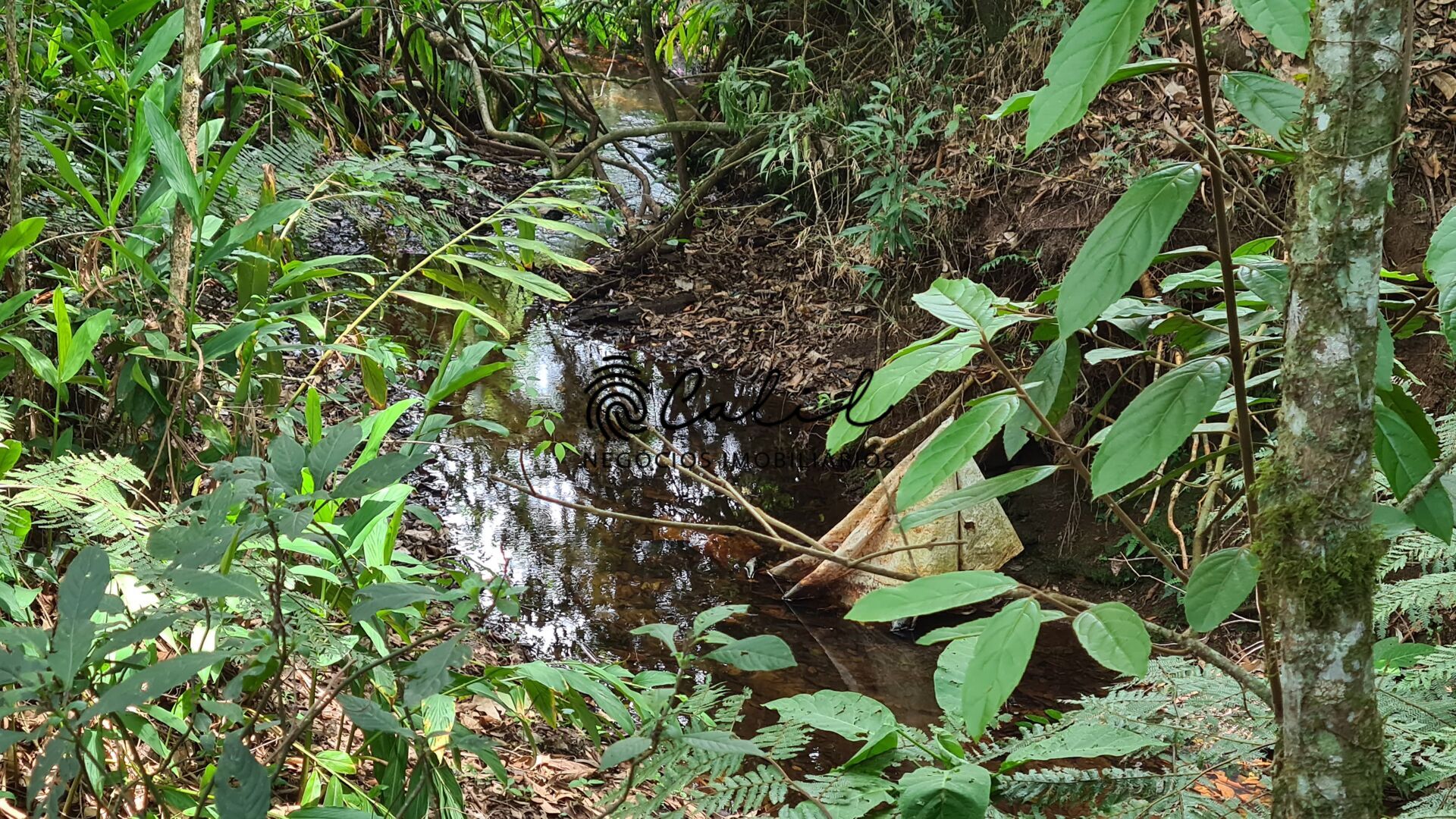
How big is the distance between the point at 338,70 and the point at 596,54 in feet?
Answer: 12.3

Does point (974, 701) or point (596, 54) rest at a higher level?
point (596, 54)

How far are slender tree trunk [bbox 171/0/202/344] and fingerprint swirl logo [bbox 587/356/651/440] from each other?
8.21 feet

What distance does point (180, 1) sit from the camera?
2.61 metres

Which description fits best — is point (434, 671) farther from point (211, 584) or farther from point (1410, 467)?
point (1410, 467)

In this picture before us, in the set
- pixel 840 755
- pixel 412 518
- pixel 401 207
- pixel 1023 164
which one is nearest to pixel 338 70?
pixel 401 207

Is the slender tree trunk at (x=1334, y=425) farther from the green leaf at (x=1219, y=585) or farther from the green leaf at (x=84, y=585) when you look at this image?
the green leaf at (x=84, y=585)

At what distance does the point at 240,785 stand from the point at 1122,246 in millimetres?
858

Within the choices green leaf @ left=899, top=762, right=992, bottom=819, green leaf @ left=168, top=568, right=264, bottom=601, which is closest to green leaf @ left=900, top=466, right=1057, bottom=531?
green leaf @ left=899, top=762, right=992, bottom=819

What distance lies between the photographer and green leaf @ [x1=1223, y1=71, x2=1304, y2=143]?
80cm

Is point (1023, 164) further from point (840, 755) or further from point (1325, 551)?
point (1325, 551)

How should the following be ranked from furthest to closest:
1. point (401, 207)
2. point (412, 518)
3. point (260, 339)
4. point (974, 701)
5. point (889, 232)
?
point (889, 232) → point (412, 518) → point (401, 207) → point (260, 339) → point (974, 701)

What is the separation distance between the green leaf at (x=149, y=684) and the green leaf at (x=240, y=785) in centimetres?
7

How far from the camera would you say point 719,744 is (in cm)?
91

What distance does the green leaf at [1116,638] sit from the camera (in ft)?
2.34
